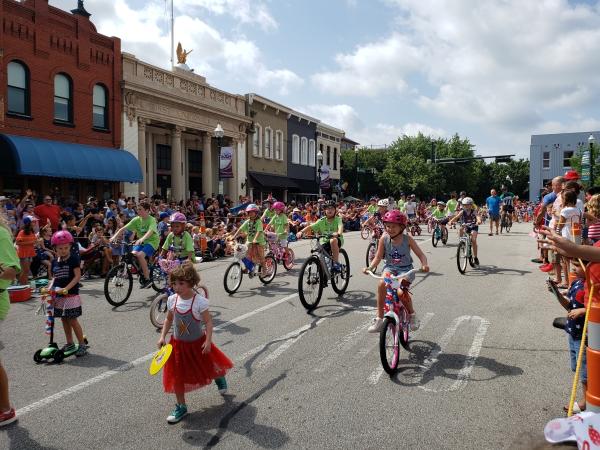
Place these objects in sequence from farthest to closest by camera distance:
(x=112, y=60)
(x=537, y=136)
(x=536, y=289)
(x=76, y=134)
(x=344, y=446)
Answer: (x=537, y=136) < (x=112, y=60) < (x=76, y=134) < (x=536, y=289) < (x=344, y=446)

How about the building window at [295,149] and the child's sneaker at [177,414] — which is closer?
the child's sneaker at [177,414]

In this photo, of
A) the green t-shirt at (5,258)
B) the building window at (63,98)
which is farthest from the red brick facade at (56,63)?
the green t-shirt at (5,258)

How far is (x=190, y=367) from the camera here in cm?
437

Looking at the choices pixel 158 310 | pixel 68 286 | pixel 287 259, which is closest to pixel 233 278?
pixel 158 310

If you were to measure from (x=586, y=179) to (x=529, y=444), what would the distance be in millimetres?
25207

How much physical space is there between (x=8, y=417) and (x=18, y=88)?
1732 cm

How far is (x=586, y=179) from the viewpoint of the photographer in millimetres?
23781

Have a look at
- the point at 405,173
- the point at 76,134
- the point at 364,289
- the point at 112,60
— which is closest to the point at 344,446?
the point at 364,289

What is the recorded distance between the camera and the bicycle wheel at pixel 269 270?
10494 mm

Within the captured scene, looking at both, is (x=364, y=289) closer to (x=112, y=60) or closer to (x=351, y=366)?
(x=351, y=366)

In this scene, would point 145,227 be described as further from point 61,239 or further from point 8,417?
point 8,417

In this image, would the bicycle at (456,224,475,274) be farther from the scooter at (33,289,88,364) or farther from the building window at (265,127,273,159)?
the building window at (265,127,273,159)

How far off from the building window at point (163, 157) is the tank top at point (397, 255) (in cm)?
2242

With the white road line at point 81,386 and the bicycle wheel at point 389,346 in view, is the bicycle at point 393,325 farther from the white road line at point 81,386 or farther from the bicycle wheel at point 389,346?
the white road line at point 81,386
